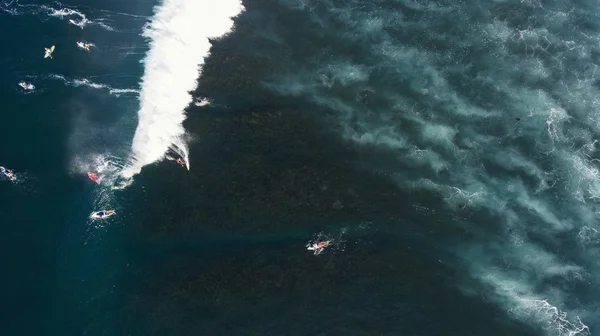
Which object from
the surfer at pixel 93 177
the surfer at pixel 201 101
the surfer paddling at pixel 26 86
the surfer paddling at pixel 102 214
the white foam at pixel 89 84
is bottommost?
the surfer paddling at pixel 102 214

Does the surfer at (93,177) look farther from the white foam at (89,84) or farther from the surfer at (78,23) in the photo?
the surfer at (78,23)

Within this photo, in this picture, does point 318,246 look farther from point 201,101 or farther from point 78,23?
point 78,23

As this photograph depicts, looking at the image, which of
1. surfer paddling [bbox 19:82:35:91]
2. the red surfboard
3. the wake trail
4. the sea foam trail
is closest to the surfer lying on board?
the red surfboard

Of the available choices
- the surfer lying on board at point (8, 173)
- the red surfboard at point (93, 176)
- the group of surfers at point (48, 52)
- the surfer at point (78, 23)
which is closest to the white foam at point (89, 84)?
the group of surfers at point (48, 52)

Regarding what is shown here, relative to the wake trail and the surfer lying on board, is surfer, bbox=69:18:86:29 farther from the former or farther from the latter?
the surfer lying on board

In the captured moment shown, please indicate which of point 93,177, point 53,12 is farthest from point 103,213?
point 53,12
